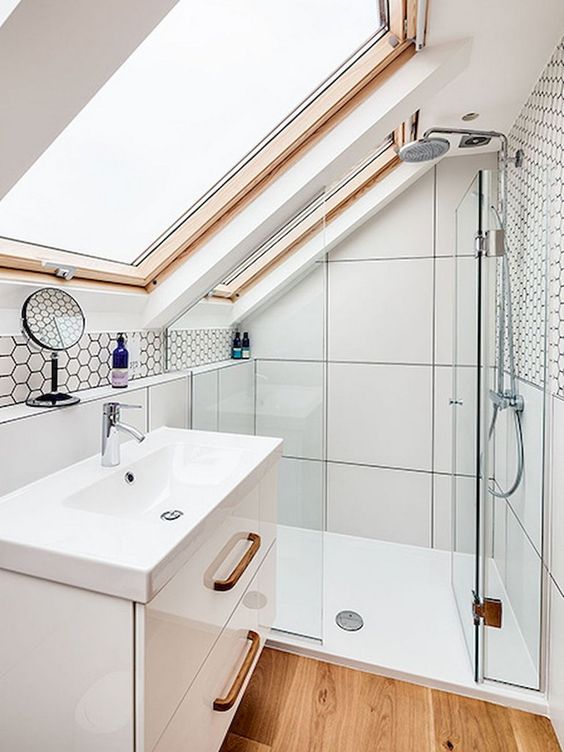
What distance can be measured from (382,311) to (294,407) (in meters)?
0.88

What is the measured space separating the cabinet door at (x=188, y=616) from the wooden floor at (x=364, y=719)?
0.62m

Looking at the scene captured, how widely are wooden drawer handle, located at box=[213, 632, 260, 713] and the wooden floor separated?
1.37ft

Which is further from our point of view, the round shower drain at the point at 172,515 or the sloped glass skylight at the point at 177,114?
the sloped glass skylight at the point at 177,114

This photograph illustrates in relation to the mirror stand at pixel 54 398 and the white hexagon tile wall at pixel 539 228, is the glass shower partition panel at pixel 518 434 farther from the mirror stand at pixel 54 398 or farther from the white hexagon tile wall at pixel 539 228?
the mirror stand at pixel 54 398

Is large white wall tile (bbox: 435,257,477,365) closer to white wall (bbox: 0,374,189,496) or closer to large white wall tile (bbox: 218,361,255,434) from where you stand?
large white wall tile (bbox: 218,361,255,434)

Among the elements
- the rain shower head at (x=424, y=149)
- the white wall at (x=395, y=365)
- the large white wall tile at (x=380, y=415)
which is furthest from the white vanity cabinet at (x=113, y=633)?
the large white wall tile at (x=380, y=415)

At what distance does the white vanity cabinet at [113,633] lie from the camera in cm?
76

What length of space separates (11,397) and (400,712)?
5.31 ft

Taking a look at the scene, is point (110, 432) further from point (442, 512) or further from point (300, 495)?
point (442, 512)

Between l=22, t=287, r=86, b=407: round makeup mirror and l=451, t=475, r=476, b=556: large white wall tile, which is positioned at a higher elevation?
l=22, t=287, r=86, b=407: round makeup mirror

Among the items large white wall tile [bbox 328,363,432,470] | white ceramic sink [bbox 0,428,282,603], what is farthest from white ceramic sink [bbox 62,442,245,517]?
large white wall tile [bbox 328,363,432,470]

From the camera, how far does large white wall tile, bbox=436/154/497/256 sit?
92.3 inches

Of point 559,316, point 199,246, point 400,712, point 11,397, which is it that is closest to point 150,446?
point 11,397

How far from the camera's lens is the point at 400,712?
1.53 m
